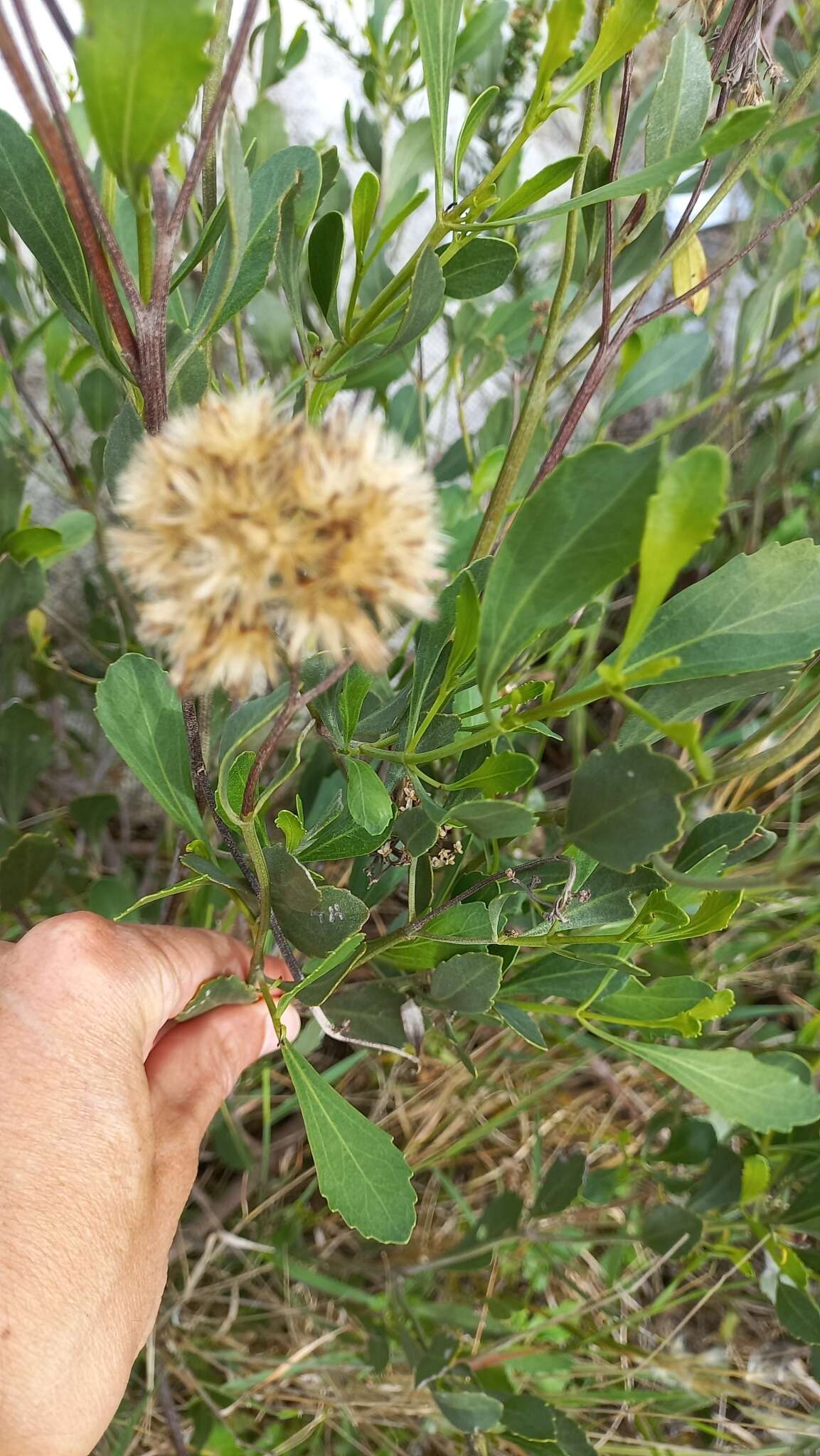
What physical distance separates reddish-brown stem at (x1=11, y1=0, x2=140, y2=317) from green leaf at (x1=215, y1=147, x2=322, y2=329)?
0.12 metres

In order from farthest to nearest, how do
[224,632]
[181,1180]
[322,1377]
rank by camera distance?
1. [322,1377]
2. [181,1180]
3. [224,632]

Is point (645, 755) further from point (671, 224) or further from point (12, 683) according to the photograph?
point (671, 224)

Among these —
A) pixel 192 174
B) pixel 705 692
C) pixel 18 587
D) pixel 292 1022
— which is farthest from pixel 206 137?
pixel 292 1022

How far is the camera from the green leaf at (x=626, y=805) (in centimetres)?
42

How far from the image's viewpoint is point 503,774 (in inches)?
20.3

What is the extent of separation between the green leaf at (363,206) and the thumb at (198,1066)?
0.62m

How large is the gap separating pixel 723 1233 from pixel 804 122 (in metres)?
1.20

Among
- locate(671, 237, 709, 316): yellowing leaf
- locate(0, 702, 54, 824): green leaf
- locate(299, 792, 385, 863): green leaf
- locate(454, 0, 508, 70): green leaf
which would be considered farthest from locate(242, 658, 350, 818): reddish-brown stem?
locate(454, 0, 508, 70): green leaf

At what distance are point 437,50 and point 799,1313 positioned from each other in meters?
1.09

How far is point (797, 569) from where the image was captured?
1.57ft

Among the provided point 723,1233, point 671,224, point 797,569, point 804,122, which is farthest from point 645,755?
point 671,224

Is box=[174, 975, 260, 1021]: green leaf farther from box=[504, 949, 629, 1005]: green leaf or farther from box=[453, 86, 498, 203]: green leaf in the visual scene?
box=[453, 86, 498, 203]: green leaf

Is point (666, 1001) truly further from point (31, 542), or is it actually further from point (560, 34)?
point (31, 542)

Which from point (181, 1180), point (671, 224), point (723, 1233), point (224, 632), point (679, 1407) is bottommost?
point (679, 1407)
